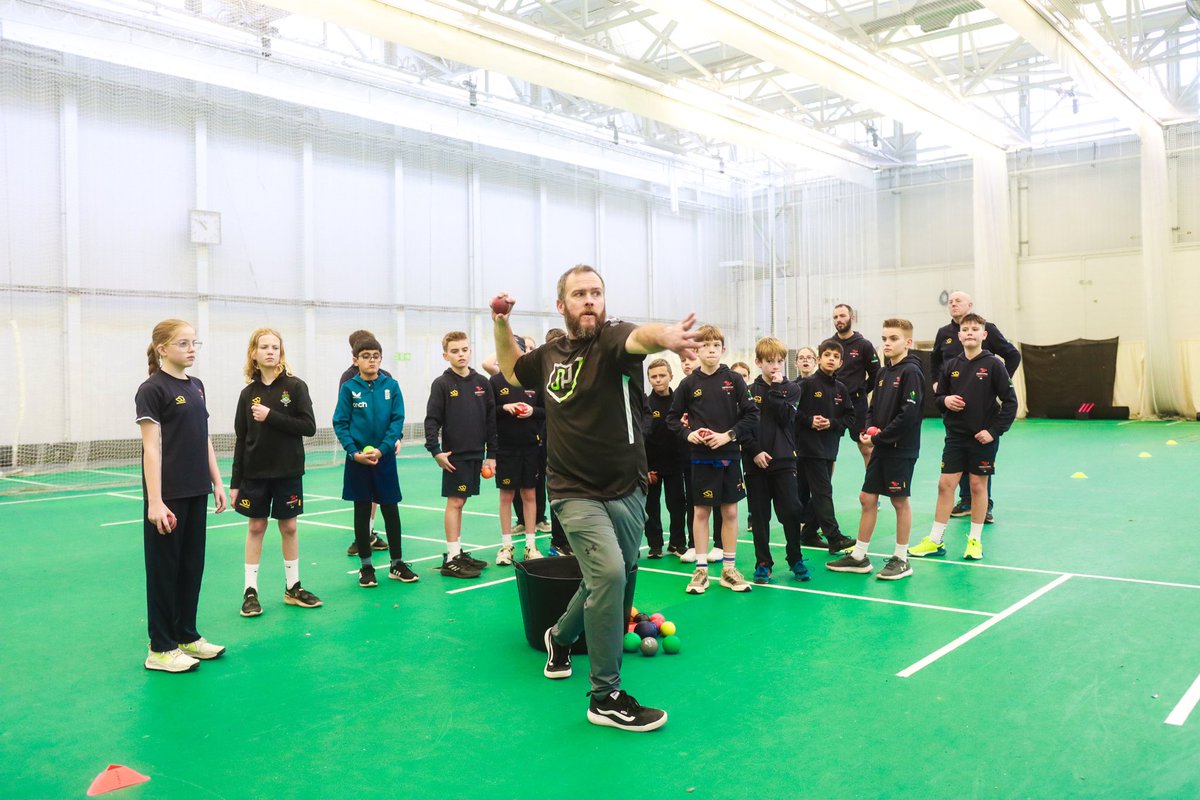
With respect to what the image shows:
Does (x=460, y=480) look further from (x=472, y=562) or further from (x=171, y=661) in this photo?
(x=171, y=661)

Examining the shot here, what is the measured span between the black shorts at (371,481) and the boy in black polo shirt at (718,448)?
6.36ft

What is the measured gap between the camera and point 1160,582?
5879mm

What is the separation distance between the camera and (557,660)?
4.34 metres

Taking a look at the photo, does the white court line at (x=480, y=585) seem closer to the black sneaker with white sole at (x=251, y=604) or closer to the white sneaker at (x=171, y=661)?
the black sneaker with white sole at (x=251, y=604)

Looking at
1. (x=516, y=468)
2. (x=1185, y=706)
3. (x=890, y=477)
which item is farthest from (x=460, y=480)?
(x=1185, y=706)

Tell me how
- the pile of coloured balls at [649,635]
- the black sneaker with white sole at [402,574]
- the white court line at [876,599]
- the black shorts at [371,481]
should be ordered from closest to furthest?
the pile of coloured balls at [649,635] → the white court line at [876,599] → the black shorts at [371,481] → the black sneaker with white sole at [402,574]

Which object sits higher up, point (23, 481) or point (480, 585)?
point (23, 481)

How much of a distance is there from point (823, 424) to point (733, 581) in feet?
4.41

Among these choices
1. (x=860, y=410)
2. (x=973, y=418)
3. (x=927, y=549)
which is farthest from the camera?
(x=860, y=410)

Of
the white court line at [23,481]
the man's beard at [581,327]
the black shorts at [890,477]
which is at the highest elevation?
the man's beard at [581,327]

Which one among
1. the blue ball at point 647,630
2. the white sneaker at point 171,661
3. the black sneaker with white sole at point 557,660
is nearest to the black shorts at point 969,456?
the blue ball at point 647,630

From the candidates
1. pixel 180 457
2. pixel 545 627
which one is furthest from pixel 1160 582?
pixel 180 457

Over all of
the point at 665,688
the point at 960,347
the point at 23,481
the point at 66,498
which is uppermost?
the point at 960,347

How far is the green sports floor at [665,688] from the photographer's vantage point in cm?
323
